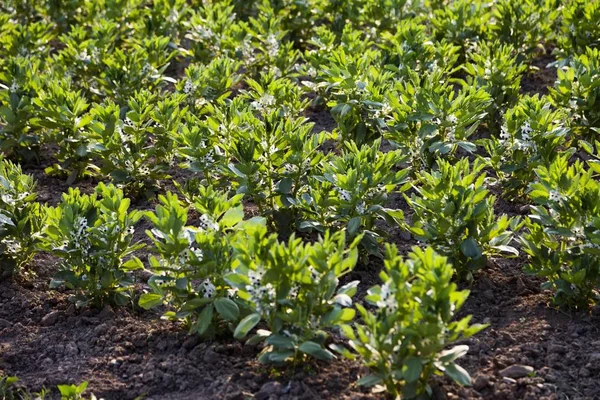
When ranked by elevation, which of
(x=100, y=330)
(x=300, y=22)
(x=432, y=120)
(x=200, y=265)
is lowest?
(x=100, y=330)

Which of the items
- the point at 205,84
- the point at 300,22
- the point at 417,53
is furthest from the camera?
the point at 300,22

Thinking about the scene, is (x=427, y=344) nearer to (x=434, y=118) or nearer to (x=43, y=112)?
(x=434, y=118)

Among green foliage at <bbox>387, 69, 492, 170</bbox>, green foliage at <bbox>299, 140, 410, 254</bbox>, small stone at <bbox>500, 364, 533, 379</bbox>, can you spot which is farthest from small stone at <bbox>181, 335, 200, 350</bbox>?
green foliage at <bbox>387, 69, 492, 170</bbox>

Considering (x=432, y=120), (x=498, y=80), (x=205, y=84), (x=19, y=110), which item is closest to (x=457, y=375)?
(x=432, y=120)

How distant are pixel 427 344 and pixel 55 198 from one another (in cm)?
329

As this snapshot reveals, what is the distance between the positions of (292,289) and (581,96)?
2.91 meters

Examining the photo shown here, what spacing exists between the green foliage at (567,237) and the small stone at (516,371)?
52 cm

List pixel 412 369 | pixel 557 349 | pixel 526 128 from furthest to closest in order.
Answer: pixel 526 128
pixel 557 349
pixel 412 369

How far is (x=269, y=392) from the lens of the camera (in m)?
3.68

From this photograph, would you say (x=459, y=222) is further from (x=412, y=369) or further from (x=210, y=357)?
(x=210, y=357)

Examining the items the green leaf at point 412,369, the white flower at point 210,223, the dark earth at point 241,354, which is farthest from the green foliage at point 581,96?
the green leaf at point 412,369

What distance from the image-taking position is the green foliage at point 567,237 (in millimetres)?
4074

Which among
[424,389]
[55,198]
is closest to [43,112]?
[55,198]

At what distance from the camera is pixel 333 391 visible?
3729 millimetres
